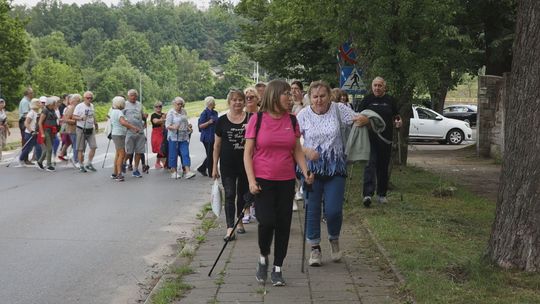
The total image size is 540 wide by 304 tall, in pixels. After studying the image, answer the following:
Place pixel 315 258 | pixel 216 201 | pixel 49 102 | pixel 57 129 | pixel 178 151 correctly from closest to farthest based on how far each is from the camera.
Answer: pixel 315 258 < pixel 216 201 < pixel 178 151 < pixel 49 102 < pixel 57 129

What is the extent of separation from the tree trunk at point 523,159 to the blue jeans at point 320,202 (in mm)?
1510

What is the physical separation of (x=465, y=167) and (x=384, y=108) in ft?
30.6

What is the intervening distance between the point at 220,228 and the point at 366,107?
9.75 ft

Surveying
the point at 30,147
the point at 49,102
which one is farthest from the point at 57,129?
the point at 30,147

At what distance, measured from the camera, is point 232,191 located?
906 cm

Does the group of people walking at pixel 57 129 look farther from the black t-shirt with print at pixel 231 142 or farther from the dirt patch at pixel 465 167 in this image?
the black t-shirt with print at pixel 231 142

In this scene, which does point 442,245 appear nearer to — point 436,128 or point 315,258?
point 315,258

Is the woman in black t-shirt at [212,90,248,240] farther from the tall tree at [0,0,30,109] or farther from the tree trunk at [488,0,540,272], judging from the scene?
the tall tree at [0,0,30,109]

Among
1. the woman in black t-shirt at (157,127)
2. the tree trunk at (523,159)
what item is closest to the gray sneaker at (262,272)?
the tree trunk at (523,159)

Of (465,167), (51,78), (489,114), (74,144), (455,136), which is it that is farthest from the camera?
(51,78)

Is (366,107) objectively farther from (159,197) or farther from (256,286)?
(256,286)

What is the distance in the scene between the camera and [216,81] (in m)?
132

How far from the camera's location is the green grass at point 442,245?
589cm

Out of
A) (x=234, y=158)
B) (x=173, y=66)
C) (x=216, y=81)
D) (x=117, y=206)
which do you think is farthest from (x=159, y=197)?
(x=216, y=81)
